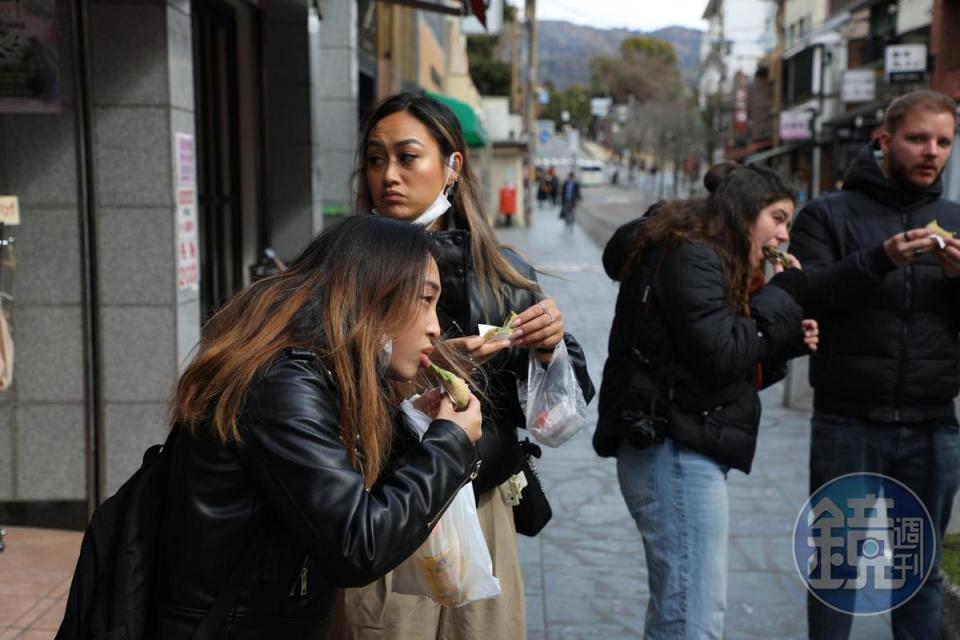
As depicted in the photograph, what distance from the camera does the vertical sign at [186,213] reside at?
5.50 m

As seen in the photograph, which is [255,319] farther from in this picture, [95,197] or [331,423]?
[95,197]

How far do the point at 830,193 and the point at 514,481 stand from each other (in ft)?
6.00

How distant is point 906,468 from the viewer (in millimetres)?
3840

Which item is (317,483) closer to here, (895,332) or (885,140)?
(895,332)

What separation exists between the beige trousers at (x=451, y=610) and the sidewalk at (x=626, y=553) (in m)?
0.72

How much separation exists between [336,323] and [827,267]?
234 cm

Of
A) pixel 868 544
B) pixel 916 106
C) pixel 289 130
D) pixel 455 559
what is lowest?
pixel 868 544

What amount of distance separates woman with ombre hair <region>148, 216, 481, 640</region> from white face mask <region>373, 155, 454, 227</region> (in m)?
0.69

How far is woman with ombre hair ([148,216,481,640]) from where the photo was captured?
6.27 feet

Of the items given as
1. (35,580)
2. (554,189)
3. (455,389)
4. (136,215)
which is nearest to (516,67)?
(554,189)

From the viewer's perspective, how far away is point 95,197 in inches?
213

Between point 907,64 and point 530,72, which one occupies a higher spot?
point 530,72

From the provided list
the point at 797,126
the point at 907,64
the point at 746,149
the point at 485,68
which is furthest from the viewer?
the point at 485,68

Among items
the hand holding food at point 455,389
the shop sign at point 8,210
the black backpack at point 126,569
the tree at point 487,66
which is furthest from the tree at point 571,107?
the black backpack at point 126,569
